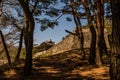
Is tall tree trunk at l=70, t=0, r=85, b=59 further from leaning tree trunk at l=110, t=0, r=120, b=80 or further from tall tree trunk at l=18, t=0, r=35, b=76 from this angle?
leaning tree trunk at l=110, t=0, r=120, b=80

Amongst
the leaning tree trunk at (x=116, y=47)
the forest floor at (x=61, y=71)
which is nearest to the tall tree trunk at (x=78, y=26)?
the forest floor at (x=61, y=71)

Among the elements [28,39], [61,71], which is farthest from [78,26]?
[28,39]

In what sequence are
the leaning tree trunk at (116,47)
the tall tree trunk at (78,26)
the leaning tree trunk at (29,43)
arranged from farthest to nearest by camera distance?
the tall tree trunk at (78,26) → the leaning tree trunk at (29,43) → the leaning tree trunk at (116,47)

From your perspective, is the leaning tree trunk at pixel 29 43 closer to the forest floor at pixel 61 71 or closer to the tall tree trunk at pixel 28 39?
the tall tree trunk at pixel 28 39

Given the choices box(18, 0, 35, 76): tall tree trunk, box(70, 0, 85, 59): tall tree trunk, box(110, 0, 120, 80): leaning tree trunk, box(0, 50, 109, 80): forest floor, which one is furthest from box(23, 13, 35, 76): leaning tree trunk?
box(110, 0, 120, 80): leaning tree trunk

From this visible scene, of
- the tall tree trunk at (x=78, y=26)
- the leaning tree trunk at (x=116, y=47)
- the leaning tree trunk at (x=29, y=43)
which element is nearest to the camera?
the leaning tree trunk at (x=116, y=47)

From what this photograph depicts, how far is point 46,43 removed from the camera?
125 feet

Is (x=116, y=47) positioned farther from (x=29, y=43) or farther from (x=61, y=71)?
(x=61, y=71)

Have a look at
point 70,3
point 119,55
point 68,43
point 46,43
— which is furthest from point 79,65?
point 46,43

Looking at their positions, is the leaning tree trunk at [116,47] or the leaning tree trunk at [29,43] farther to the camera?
the leaning tree trunk at [29,43]

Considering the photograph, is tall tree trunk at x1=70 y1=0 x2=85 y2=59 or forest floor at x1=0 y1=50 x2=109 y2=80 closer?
forest floor at x1=0 y1=50 x2=109 y2=80

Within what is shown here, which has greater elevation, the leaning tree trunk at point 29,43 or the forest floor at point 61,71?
the leaning tree trunk at point 29,43

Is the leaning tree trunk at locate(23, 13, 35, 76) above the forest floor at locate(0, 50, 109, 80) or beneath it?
above

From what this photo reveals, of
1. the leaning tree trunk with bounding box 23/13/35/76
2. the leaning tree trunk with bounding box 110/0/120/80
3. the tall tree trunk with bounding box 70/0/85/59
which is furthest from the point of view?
the tall tree trunk with bounding box 70/0/85/59
